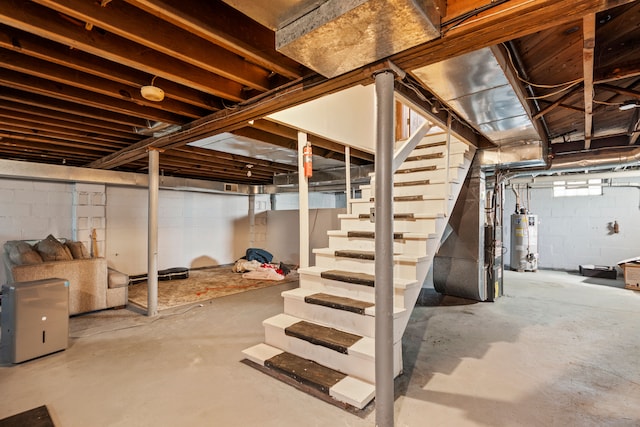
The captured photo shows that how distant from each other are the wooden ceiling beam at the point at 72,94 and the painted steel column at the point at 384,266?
226 cm

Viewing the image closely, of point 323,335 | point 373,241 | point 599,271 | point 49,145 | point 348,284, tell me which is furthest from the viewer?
point 599,271

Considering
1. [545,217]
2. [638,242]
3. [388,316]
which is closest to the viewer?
[388,316]

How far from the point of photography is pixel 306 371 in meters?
2.12

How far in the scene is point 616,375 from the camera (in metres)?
2.20

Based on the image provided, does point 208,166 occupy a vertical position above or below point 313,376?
above

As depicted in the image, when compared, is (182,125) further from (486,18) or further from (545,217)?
(545,217)

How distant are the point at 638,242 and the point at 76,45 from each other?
8.69 meters

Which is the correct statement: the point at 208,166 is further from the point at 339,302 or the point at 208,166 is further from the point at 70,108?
the point at 339,302

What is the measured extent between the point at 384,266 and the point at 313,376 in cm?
105

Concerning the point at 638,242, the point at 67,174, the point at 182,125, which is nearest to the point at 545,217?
the point at 638,242

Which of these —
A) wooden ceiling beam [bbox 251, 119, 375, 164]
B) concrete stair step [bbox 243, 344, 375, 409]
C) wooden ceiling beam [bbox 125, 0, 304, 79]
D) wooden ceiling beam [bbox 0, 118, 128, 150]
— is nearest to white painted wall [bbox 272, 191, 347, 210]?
wooden ceiling beam [bbox 251, 119, 375, 164]

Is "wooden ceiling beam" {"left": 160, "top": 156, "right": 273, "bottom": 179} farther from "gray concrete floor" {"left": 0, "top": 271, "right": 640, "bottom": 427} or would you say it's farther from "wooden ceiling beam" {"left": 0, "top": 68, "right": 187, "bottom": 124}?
"gray concrete floor" {"left": 0, "top": 271, "right": 640, "bottom": 427}

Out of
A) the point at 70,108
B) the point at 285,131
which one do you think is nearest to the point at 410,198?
the point at 285,131

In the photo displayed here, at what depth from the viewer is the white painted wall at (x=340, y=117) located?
124 inches
